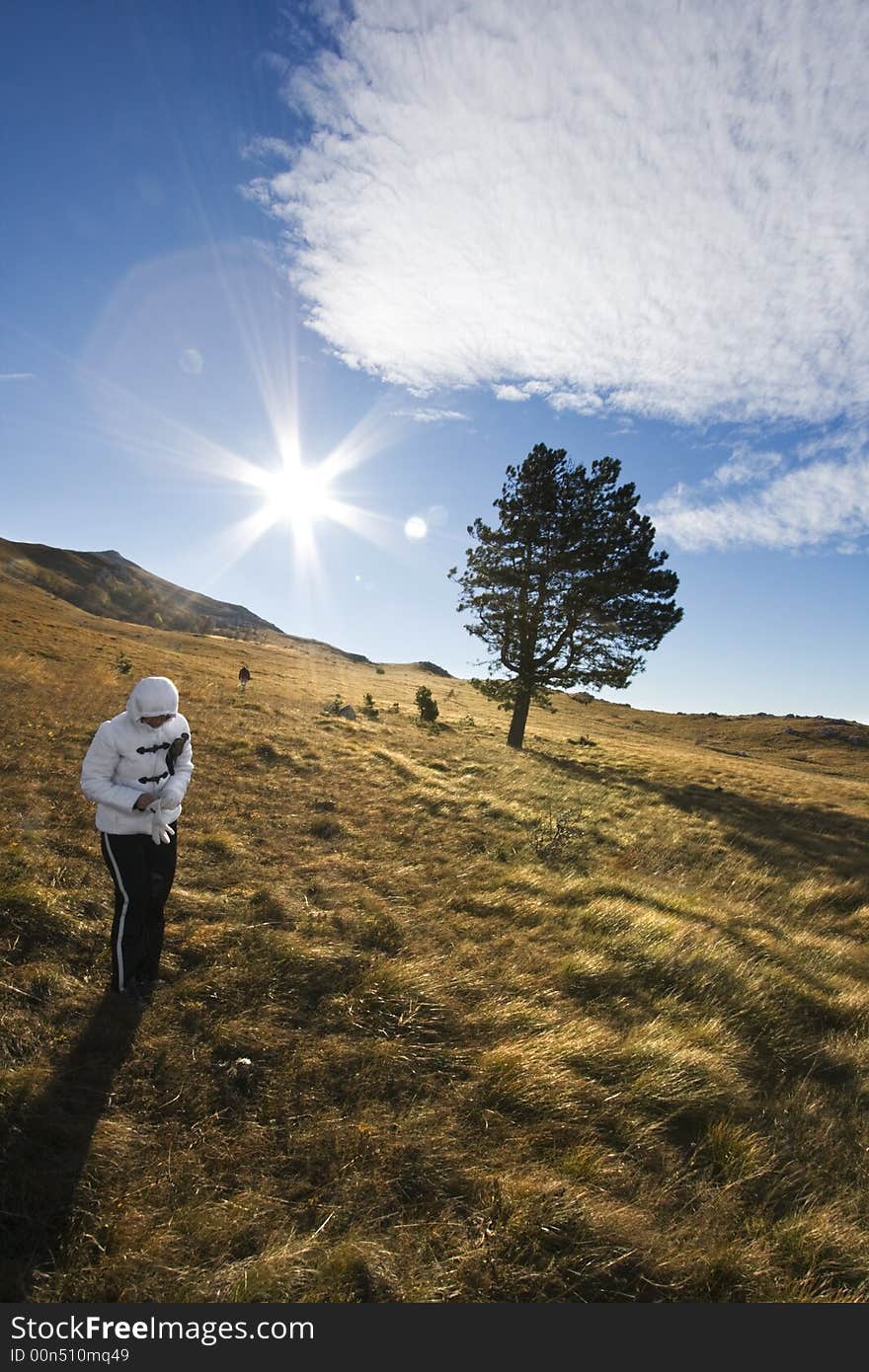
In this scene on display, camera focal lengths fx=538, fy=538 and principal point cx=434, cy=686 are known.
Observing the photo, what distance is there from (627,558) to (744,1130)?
71.5 feet

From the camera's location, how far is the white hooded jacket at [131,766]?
4238 millimetres

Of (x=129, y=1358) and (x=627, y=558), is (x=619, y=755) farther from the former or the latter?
(x=129, y=1358)

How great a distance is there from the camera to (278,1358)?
92.3 inches

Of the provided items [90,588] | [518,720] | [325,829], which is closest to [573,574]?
[518,720]

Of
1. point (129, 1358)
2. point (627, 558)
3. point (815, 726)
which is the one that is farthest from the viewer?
point (815, 726)

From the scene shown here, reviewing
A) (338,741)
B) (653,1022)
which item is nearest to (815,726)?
(338,741)

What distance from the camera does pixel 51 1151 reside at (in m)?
2.97

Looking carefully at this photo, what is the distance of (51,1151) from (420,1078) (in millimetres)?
2223

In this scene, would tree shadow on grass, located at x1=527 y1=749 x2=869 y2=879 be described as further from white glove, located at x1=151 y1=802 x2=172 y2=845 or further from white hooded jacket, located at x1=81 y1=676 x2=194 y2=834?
white hooded jacket, located at x1=81 y1=676 x2=194 y2=834

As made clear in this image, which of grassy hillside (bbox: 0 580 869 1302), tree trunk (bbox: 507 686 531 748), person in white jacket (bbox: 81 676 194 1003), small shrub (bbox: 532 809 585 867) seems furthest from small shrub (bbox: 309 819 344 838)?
tree trunk (bbox: 507 686 531 748)

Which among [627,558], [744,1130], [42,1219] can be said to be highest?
[627,558]

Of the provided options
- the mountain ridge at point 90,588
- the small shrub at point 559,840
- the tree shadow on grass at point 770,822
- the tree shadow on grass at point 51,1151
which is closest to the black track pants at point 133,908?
the tree shadow on grass at point 51,1151

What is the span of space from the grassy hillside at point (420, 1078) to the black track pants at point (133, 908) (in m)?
0.28

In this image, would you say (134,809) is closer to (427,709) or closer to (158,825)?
(158,825)
